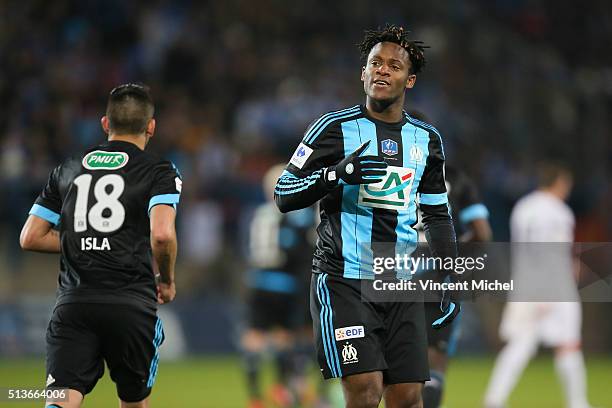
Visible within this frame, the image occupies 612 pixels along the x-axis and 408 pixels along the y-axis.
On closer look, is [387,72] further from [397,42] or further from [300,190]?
[300,190]

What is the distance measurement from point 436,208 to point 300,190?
87 cm

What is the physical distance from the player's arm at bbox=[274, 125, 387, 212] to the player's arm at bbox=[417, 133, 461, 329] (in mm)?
505

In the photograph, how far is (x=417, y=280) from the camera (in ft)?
19.5

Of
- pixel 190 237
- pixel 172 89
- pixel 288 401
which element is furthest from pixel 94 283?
pixel 172 89

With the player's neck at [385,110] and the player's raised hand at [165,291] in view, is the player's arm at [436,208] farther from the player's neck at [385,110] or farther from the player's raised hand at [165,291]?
the player's raised hand at [165,291]

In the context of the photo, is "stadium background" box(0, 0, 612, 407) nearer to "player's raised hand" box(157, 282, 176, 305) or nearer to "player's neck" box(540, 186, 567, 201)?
"player's neck" box(540, 186, 567, 201)

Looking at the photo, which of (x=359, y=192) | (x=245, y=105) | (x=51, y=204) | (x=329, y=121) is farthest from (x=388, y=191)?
(x=245, y=105)

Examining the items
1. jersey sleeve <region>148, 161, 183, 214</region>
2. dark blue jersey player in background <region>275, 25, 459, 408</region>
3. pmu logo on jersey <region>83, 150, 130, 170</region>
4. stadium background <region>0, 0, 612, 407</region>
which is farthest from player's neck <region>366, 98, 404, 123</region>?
stadium background <region>0, 0, 612, 407</region>

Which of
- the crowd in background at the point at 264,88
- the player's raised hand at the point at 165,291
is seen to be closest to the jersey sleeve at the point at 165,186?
the player's raised hand at the point at 165,291

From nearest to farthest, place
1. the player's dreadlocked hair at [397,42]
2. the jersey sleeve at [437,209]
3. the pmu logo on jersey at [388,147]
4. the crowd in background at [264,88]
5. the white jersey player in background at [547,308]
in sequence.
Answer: the pmu logo on jersey at [388,147], the player's dreadlocked hair at [397,42], the jersey sleeve at [437,209], the white jersey player in background at [547,308], the crowd in background at [264,88]

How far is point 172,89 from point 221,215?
2309 mm

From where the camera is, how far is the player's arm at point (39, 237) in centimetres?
591

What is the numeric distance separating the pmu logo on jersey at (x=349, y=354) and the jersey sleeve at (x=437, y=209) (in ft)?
2.74

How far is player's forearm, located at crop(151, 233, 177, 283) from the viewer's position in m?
5.60
